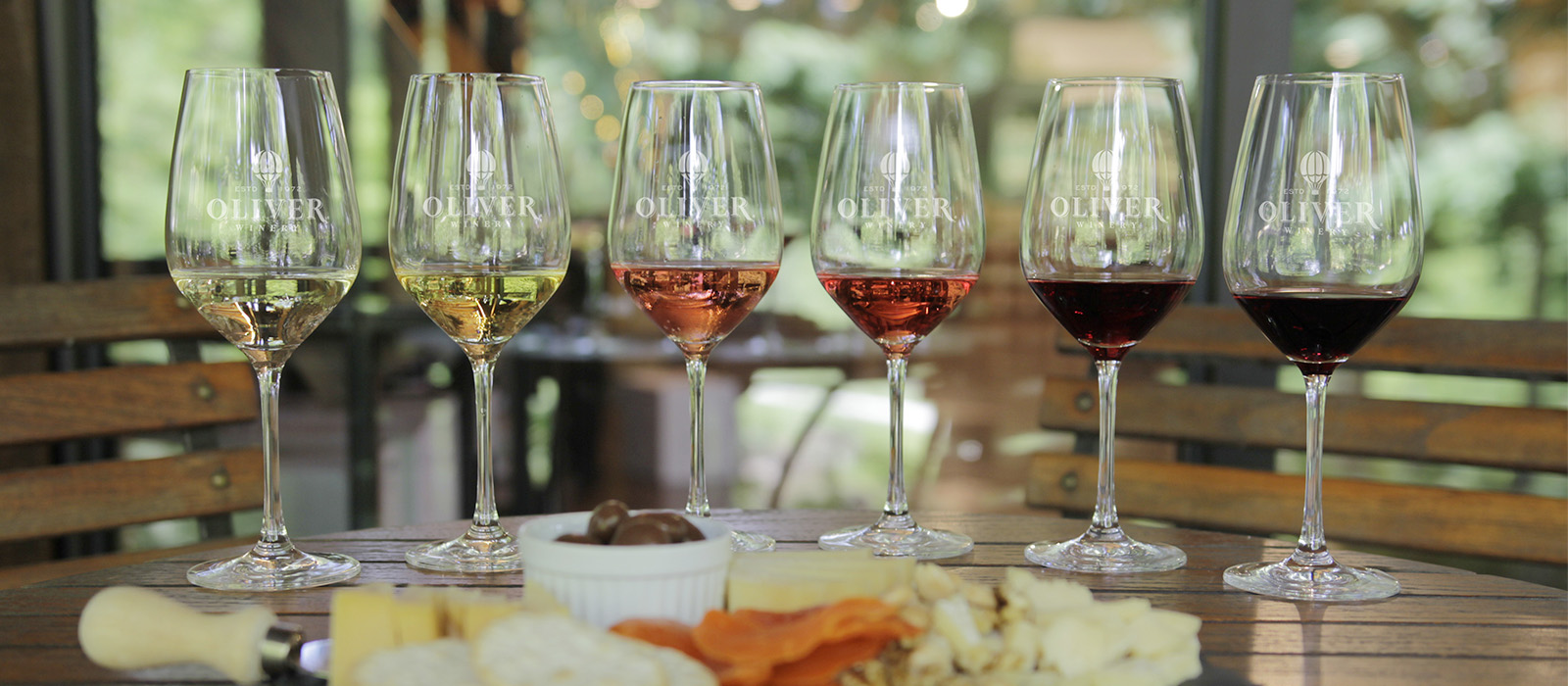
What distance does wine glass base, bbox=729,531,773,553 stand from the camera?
1.05 m

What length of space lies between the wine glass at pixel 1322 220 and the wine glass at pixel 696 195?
36cm

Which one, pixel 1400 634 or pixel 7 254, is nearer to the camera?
pixel 1400 634

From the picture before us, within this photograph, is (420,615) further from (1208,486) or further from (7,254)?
(7,254)

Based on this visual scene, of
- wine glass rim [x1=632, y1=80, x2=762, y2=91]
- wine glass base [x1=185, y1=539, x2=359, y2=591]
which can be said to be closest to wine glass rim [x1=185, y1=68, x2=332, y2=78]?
wine glass rim [x1=632, y1=80, x2=762, y2=91]

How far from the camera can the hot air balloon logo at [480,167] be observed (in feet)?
3.24

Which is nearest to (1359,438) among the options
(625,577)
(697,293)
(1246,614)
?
(1246,614)

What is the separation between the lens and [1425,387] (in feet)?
10.0

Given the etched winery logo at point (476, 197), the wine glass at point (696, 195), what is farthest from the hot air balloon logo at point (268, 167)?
the wine glass at point (696, 195)

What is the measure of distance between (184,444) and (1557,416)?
1.95 m

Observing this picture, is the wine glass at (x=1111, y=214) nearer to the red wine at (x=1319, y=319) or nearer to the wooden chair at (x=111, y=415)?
the red wine at (x=1319, y=319)

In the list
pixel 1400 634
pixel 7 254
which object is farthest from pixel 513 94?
pixel 7 254

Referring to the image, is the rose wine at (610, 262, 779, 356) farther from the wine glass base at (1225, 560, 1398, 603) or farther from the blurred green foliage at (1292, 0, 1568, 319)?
the blurred green foliage at (1292, 0, 1568, 319)

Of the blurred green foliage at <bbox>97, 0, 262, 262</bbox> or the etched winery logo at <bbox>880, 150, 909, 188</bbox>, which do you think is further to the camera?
the blurred green foliage at <bbox>97, 0, 262, 262</bbox>

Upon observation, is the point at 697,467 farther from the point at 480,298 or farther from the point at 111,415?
the point at 111,415
